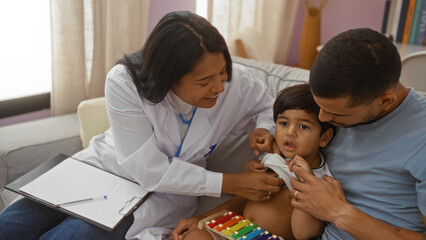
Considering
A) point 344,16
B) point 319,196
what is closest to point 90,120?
point 319,196

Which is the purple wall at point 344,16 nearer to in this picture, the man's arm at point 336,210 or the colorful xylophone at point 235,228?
the colorful xylophone at point 235,228

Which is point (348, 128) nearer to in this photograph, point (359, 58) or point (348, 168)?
point (348, 168)

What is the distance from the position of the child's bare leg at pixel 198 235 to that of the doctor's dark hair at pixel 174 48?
0.48 metres

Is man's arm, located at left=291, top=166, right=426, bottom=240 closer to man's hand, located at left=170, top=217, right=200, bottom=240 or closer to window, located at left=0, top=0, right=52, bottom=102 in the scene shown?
man's hand, located at left=170, top=217, right=200, bottom=240

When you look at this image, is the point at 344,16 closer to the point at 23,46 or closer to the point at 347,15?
the point at 347,15

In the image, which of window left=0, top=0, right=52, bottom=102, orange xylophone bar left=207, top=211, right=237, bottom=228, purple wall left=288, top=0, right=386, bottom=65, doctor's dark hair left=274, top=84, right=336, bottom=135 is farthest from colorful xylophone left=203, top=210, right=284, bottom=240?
purple wall left=288, top=0, right=386, bottom=65

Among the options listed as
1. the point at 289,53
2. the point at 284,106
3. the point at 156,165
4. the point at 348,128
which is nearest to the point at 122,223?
the point at 156,165

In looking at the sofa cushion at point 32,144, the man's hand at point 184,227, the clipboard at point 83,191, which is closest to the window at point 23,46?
the sofa cushion at point 32,144

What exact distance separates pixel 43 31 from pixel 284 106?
5.07ft

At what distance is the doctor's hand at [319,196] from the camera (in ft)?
3.89

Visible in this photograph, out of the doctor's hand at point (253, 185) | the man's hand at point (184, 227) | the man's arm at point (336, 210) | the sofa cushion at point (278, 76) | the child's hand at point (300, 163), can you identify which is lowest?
the man's hand at point (184, 227)

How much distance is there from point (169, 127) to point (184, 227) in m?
0.38

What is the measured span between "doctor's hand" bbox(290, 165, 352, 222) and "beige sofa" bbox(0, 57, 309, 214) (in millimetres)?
582

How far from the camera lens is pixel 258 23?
2955 millimetres
